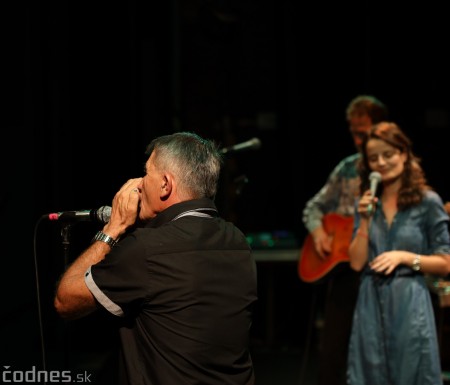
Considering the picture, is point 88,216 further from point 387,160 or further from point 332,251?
point 332,251

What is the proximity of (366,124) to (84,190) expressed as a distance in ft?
7.08

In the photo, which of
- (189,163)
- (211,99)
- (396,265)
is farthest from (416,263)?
(211,99)

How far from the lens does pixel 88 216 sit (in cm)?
237

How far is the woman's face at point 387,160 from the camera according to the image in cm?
338

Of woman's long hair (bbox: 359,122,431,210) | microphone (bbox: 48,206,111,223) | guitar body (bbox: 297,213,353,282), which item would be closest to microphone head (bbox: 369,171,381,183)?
woman's long hair (bbox: 359,122,431,210)

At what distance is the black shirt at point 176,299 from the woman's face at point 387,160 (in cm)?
148

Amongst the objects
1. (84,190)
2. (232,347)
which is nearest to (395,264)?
(232,347)

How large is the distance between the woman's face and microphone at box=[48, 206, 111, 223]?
5.07ft

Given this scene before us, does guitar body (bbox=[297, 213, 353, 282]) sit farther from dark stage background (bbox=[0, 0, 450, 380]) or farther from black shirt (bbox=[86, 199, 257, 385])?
black shirt (bbox=[86, 199, 257, 385])

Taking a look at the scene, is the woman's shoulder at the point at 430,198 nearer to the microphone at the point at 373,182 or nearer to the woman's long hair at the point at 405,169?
the woman's long hair at the point at 405,169

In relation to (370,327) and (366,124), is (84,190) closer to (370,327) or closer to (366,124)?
(366,124)

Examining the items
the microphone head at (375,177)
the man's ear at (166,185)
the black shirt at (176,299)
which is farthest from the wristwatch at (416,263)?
the man's ear at (166,185)

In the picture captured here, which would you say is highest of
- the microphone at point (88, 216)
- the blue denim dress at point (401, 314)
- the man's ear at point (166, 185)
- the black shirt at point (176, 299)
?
the man's ear at point (166, 185)

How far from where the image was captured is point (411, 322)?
3.20 metres
